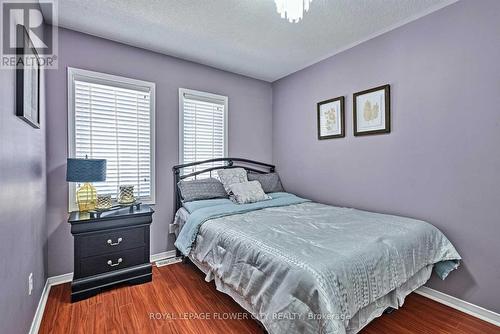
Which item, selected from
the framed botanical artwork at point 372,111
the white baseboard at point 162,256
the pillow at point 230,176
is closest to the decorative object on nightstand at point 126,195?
the white baseboard at point 162,256

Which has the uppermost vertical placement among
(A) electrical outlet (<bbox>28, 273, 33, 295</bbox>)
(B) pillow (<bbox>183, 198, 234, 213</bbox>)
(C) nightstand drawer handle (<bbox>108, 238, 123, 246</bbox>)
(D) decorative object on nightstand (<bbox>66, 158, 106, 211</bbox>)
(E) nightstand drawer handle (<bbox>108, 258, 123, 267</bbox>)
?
(D) decorative object on nightstand (<bbox>66, 158, 106, 211</bbox>)

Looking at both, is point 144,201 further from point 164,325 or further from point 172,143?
point 164,325

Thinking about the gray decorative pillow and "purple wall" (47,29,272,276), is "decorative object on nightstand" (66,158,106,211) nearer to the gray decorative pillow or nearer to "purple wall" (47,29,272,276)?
"purple wall" (47,29,272,276)

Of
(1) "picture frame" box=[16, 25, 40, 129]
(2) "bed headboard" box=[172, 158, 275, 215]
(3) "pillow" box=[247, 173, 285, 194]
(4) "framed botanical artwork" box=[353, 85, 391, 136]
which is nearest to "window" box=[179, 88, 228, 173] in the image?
(2) "bed headboard" box=[172, 158, 275, 215]

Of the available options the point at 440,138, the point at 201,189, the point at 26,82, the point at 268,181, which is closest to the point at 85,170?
the point at 26,82

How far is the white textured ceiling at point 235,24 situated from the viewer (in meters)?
2.14

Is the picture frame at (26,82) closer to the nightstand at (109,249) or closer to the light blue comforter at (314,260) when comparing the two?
the nightstand at (109,249)

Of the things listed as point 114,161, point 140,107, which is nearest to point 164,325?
point 114,161

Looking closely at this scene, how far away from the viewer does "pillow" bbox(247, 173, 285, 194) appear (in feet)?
11.8

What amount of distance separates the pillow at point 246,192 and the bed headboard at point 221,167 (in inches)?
22.1

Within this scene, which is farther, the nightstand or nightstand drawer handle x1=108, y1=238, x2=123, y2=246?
nightstand drawer handle x1=108, y1=238, x2=123, y2=246

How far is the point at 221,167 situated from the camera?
3.57 metres

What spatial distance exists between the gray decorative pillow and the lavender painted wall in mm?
1551

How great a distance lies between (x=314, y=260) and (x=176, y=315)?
1.33m
